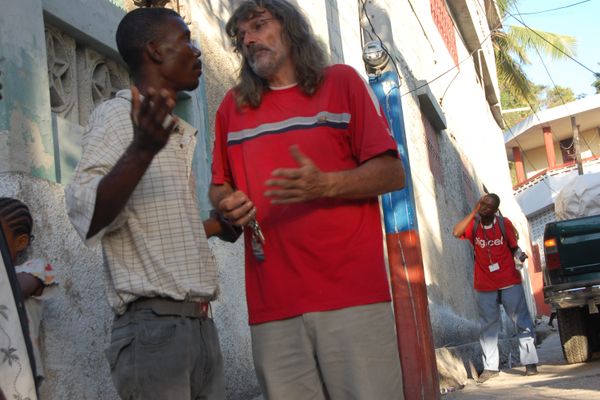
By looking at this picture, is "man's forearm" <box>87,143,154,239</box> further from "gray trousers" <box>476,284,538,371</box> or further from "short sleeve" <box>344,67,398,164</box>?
"gray trousers" <box>476,284,538,371</box>

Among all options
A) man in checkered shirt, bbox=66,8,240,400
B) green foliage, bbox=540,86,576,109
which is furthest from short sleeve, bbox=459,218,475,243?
green foliage, bbox=540,86,576,109

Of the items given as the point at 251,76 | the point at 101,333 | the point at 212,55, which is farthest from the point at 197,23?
the point at 251,76

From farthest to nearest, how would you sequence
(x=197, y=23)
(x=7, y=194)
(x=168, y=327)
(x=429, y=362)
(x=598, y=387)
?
(x=598, y=387) < (x=429, y=362) < (x=197, y=23) < (x=7, y=194) < (x=168, y=327)

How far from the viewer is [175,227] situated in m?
2.63

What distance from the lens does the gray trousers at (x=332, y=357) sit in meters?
2.54

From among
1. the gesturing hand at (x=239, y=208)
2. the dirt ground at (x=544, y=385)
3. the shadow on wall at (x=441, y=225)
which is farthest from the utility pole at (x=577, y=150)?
the gesturing hand at (x=239, y=208)

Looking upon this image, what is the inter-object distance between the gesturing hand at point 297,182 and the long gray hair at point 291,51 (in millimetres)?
410

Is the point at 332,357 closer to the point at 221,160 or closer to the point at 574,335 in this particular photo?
the point at 221,160

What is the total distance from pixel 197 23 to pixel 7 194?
229 centimetres

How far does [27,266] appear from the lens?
3.31 meters

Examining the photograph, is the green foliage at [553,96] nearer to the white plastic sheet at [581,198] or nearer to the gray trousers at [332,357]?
the white plastic sheet at [581,198]

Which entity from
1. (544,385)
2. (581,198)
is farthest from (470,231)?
(581,198)

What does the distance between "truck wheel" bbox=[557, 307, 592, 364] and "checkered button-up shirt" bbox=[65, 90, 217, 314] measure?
7934mm

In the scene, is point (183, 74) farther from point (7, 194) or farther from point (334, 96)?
point (7, 194)
